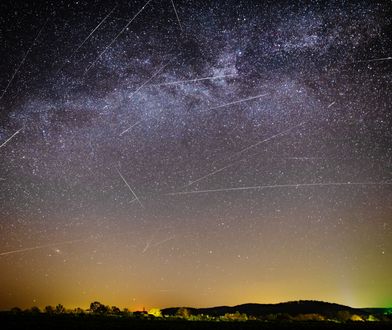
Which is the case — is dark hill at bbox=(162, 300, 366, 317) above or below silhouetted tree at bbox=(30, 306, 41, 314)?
above

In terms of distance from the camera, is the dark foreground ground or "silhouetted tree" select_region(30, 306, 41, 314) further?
"silhouetted tree" select_region(30, 306, 41, 314)

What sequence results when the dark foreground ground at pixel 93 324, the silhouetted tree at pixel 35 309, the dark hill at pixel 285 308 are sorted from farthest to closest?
1. the dark hill at pixel 285 308
2. the silhouetted tree at pixel 35 309
3. the dark foreground ground at pixel 93 324

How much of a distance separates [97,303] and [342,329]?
3322 cm

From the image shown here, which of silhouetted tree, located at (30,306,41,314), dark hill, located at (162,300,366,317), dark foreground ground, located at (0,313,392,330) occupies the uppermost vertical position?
dark hill, located at (162,300,366,317)

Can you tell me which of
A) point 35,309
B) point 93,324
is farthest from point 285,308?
point 93,324

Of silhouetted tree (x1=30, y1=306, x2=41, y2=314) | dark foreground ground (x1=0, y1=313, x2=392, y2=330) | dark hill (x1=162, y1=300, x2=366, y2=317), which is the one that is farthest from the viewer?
dark hill (x1=162, y1=300, x2=366, y2=317)

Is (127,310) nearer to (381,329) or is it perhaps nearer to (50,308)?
(50,308)

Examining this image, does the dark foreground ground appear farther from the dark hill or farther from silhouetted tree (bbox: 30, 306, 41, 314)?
the dark hill

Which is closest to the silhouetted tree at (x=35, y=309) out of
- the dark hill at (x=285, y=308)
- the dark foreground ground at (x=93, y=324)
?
the dark foreground ground at (x=93, y=324)

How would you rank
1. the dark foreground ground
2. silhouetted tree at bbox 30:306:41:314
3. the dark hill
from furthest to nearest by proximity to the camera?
the dark hill → silhouetted tree at bbox 30:306:41:314 → the dark foreground ground

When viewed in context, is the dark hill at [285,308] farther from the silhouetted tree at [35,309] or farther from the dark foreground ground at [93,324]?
the dark foreground ground at [93,324]

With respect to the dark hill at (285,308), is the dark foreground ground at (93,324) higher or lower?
lower

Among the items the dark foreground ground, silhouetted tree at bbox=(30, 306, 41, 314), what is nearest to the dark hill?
silhouetted tree at bbox=(30, 306, 41, 314)

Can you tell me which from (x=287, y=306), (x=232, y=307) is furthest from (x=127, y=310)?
(x=232, y=307)
